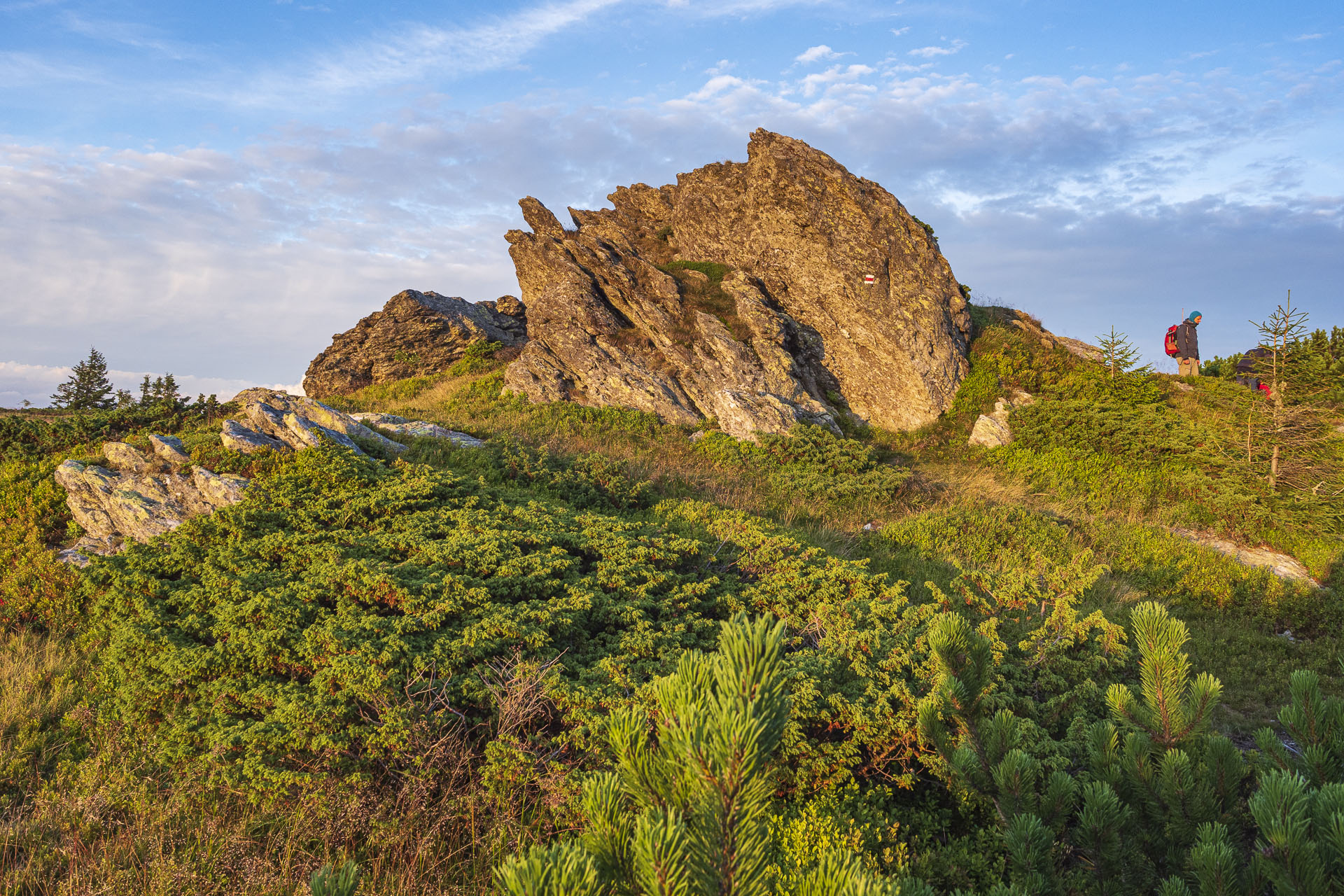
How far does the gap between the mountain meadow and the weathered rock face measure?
12286mm

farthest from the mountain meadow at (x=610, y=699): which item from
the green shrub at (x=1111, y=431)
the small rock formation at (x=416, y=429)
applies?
the green shrub at (x=1111, y=431)

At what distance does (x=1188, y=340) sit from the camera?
23219 mm

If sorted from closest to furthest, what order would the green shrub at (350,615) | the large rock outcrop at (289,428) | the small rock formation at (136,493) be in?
1. the green shrub at (350,615)
2. the small rock formation at (136,493)
3. the large rock outcrop at (289,428)

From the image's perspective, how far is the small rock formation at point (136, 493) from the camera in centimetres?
773

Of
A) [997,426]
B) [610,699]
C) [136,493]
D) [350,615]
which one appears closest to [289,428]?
[136,493]

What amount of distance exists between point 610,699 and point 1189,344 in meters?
27.3

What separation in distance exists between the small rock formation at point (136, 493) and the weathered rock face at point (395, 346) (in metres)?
14.5

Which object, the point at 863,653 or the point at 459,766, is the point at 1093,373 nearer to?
the point at 863,653

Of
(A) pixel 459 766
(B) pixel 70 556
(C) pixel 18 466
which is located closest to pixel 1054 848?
(A) pixel 459 766

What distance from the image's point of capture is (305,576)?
5.35m

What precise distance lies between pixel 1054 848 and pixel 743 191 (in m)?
21.7

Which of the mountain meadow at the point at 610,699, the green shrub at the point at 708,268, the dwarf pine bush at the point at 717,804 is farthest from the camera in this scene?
the green shrub at the point at 708,268

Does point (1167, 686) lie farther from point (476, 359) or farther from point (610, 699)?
point (476, 359)

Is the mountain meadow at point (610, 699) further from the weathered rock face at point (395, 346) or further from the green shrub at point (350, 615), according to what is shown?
the weathered rock face at point (395, 346)
